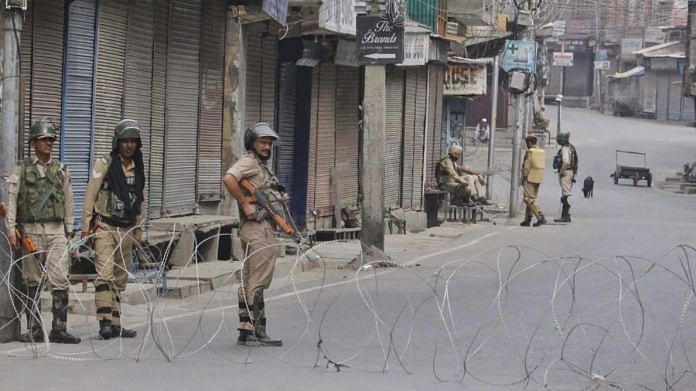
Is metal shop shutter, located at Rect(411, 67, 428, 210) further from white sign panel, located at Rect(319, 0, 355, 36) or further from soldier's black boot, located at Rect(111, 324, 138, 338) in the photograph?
soldier's black boot, located at Rect(111, 324, 138, 338)

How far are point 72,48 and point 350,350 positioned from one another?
20.4 feet

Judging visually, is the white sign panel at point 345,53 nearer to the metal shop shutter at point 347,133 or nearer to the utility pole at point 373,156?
the metal shop shutter at point 347,133

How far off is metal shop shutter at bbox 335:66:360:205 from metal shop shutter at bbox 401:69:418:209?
2.69 meters

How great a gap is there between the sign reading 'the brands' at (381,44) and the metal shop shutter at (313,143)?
558 cm

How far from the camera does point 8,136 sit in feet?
35.7

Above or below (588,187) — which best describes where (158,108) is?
above

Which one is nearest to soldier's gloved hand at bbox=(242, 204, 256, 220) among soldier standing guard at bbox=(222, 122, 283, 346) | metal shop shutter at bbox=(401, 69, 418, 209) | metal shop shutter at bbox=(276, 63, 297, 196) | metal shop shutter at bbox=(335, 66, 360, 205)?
soldier standing guard at bbox=(222, 122, 283, 346)

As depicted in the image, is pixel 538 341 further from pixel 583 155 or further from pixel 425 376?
pixel 583 155

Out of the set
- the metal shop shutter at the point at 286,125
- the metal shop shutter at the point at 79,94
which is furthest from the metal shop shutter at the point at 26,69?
the metal shop shutter at the point at 286,125

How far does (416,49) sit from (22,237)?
632 inches

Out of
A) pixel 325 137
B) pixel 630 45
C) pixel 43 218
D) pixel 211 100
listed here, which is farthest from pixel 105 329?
pixel 630 45

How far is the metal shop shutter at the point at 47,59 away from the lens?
1470 centimetres

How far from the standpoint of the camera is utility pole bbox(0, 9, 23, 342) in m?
10.8

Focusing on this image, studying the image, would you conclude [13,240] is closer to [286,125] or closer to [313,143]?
[286,125]
